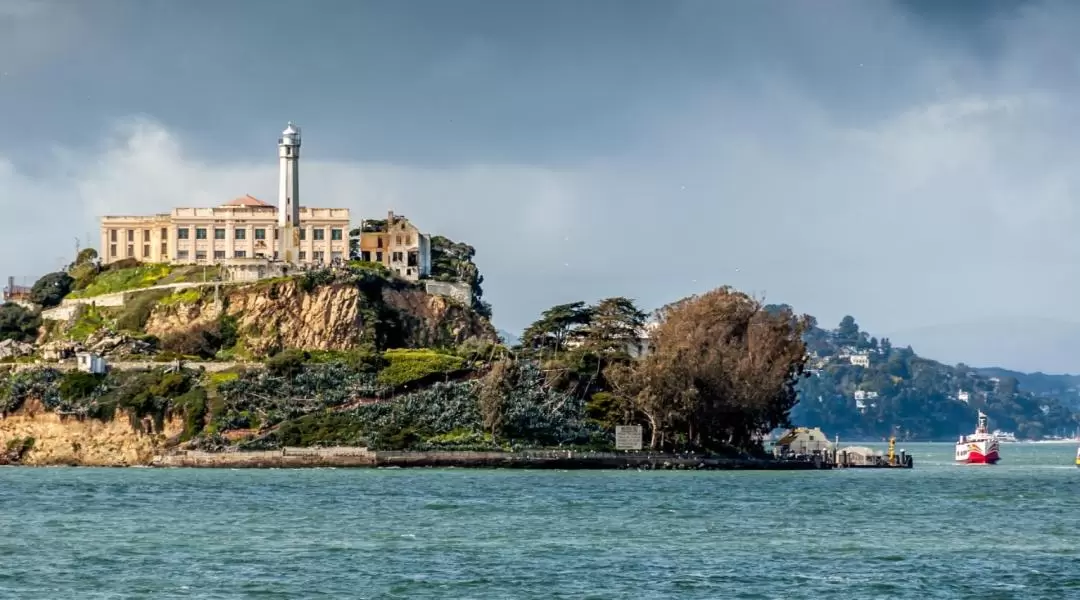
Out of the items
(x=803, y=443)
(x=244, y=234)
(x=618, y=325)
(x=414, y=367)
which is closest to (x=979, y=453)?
(x=803, y=443)

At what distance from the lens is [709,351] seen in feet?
416

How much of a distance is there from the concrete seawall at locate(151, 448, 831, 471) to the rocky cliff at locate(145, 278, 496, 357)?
2108 cm

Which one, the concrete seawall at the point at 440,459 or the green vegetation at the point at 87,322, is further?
the green vegetation at the point at 87,322

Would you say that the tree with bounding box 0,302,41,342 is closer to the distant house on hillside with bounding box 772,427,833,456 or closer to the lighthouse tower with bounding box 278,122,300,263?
the lighthouse tower with bounding box 278,122,300,263

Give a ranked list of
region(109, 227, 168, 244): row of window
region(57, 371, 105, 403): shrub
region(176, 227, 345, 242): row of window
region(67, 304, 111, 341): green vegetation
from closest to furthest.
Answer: region(57, 371, 105, 403): shrub → region(67, 304, 111, 341): green vegetation → region(176, 227, 345, 242): row of window → region(109, 227, 168, 244): row of window

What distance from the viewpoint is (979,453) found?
16612cm

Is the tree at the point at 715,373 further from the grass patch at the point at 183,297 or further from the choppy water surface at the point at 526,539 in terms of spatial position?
the grass patch at the point at 183,297

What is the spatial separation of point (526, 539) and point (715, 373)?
2342 inches

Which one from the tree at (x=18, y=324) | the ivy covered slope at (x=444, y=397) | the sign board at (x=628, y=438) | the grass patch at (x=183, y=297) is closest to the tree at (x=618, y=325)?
the ivy covered slope at (x=444, y=397)

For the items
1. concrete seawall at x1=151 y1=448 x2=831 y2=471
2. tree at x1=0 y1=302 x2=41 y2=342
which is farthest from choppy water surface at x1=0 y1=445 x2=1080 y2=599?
tree at x1=0 y1=302 x2=41 y2=342

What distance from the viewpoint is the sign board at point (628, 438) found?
12644 cm

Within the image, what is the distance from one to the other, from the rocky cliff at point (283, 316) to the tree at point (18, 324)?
42.1 ft

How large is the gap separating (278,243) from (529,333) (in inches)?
892

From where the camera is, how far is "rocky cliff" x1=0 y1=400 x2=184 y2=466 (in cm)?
13100
